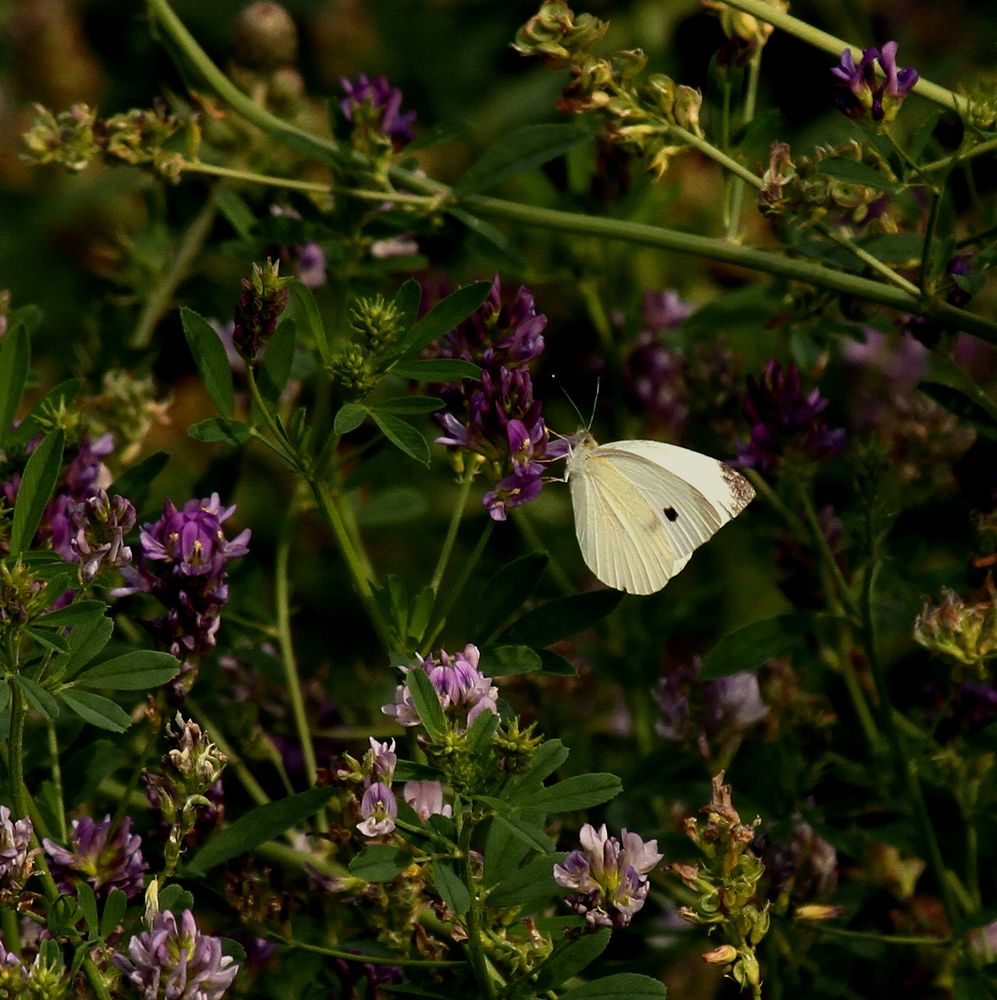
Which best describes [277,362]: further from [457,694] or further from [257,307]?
[457,694]

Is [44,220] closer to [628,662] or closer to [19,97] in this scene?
[19,97]

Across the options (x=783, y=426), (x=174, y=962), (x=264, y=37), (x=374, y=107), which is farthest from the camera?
(x=264, y=37)

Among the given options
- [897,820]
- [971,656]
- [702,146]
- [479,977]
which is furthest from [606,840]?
[702,146]

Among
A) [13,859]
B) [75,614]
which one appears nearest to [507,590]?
[75,614]

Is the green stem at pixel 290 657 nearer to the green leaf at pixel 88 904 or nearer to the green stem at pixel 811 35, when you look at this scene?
the green leaf at pixel 88 904

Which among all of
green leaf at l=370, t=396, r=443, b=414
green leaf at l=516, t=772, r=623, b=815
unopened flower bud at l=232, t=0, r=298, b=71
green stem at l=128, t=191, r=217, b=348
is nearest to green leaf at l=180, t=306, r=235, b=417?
green leaf at l=370, t=396, r=443, b=414

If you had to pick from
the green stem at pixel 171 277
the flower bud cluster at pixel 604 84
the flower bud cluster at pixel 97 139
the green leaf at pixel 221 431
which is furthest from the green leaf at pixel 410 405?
the green stem at pixel 171 277
